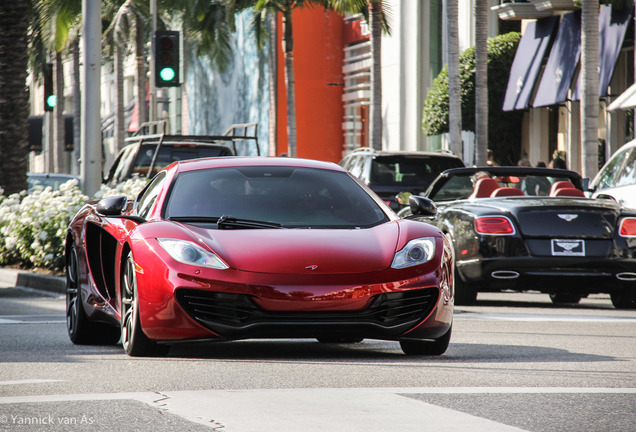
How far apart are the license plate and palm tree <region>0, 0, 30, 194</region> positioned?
10489 millimetres

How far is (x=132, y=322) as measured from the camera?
25.8 ft

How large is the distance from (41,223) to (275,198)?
9624 mm

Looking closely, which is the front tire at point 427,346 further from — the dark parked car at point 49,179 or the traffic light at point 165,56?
the dark parked car at point 49,179

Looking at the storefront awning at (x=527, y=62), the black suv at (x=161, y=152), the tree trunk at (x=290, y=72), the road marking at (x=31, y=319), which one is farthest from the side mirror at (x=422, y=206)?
the tree trunk at (x=290, y=72)

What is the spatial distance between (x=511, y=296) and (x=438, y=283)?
7.57 meters

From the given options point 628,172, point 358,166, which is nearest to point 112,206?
point 628,172

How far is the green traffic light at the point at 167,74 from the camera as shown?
19.0 meters

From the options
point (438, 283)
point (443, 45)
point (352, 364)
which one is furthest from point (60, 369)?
point (443, 45)

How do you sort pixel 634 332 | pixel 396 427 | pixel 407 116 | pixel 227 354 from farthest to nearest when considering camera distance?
pixel 407 116 → pixel 634 332 → pixel 227 354 → pixel 396 427

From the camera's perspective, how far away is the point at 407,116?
4191 cm

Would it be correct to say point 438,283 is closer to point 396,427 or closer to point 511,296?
Answer: point 396,427

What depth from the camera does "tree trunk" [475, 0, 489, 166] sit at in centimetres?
2747

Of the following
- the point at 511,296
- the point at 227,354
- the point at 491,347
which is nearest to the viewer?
the point at 227,354

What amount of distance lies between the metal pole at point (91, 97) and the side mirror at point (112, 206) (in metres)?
9.07
